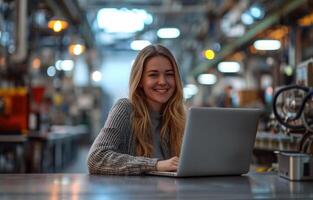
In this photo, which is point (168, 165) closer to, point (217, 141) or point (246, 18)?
point (217, 141)

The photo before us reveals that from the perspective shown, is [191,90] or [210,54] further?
[191,90]

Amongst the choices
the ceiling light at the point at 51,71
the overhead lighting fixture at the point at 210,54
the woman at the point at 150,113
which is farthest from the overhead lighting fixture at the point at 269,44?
the woman at the point at 150,113

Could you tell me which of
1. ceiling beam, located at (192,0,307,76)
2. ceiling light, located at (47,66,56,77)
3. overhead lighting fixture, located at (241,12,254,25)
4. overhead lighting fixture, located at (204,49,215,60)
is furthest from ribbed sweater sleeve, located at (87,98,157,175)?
overhead lighting fixture, located at (204,49,215,60)

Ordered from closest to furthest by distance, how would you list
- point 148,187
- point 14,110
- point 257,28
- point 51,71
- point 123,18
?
point 148,187
point 14,110
point 257,28
point 123,18
point 51,71

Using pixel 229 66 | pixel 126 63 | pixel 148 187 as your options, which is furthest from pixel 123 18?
pixel 148 187

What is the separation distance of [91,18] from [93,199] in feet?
48.8

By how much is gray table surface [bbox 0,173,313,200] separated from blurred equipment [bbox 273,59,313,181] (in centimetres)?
8

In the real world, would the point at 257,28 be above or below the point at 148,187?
above

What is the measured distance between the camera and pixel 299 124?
10.4 feet

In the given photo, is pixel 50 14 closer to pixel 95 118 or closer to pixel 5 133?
pixel 5 133

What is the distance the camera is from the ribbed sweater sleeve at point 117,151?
2389 mm

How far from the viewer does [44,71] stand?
16266mm

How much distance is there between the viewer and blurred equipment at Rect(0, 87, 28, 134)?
7012mm

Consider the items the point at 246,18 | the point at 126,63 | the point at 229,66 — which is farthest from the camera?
the point at 126,63
